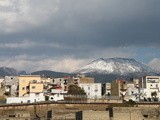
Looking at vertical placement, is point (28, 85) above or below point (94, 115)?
above

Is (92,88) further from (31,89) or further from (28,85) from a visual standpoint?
(31,89)

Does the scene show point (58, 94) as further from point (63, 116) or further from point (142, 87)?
point (63, 116)

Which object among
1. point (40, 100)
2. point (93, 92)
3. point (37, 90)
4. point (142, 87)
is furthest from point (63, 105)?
point (142, 87)

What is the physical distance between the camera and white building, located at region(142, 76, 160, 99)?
144375 millimetres

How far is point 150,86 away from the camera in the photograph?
146 meters

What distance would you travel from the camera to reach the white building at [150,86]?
14438cm

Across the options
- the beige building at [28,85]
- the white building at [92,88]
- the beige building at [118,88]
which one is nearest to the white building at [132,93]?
the beige building at [118,88]

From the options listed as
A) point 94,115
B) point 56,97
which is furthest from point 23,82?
point 94,115

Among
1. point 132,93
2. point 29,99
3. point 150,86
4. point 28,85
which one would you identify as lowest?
point 29,99

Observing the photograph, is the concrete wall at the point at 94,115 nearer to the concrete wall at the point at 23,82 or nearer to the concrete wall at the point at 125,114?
the concrete wall at the point at 125,114

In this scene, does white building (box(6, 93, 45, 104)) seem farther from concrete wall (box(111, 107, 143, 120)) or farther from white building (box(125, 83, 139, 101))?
concrete wall (box(111, 107, 143, 120))

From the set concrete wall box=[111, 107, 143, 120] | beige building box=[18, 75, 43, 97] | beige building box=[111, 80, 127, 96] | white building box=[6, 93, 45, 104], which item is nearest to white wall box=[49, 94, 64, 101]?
white building box=[6, 93, 45, 104]

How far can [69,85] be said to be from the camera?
13950cm

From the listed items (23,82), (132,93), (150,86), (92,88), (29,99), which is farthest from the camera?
(150,86)
